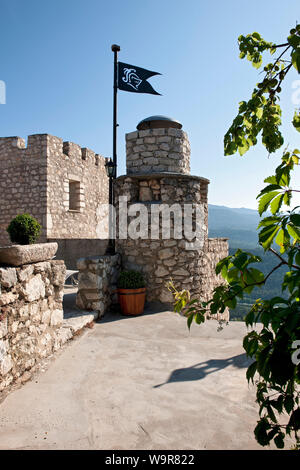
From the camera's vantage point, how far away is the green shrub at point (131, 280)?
17.7 ft

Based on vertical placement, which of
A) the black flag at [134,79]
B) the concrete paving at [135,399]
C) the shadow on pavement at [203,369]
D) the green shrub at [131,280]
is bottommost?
the shadow on pavement at [203,369]

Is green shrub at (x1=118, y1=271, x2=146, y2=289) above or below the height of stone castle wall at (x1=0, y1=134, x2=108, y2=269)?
below

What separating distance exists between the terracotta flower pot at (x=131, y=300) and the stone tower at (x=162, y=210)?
1.87 feet

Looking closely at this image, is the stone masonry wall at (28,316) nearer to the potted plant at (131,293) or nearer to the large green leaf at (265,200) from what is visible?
the potted plant at (131,293)

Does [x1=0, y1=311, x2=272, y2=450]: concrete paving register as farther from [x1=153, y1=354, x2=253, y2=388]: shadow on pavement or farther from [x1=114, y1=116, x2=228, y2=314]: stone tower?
[x1=114, y1=116, x2=228, y2=314]: stone tower

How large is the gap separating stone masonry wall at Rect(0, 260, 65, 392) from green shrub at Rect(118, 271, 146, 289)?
1.83 metres

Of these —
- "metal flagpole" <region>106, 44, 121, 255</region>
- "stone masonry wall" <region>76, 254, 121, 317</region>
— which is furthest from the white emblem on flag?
"stone masonry wall" <region>76, 254, 121, 317</region>

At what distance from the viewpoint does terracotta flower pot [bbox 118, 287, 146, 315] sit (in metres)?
5.30

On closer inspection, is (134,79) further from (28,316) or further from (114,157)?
(28,316)

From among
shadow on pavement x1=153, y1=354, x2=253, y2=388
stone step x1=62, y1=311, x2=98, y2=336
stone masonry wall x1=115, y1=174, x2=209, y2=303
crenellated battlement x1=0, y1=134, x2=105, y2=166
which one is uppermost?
crenellated battlement x1=0, y1=134, x2=105, y2=166

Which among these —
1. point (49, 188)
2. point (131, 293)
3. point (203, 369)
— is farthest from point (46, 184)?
point (203, 369)

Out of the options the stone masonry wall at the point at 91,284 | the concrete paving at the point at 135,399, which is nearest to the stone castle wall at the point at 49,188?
the stone masonry wall at the point at 91,284

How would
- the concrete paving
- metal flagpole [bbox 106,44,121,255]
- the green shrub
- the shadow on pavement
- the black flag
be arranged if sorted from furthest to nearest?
the black flag, metal flagpole [bbox 106,44,121,255], the green shrub, the shadow on pavement, the concrete paving
